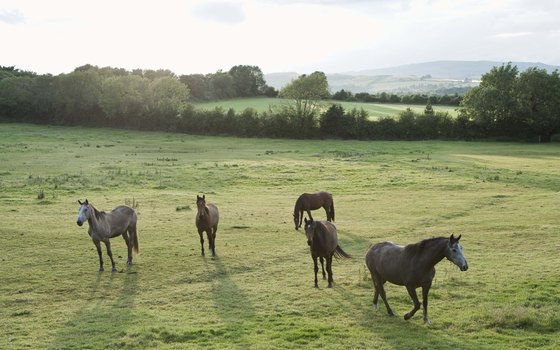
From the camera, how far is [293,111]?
73.5 m

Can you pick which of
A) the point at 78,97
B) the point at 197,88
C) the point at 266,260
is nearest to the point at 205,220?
the point at 266,260

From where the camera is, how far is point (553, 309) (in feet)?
42.9

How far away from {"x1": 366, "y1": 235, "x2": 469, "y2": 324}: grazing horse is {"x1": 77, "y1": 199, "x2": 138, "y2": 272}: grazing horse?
884 cm

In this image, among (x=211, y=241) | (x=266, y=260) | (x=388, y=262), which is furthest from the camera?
(x=211, y=241)

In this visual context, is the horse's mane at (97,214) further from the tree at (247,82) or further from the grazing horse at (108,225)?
the tree at (247,82)

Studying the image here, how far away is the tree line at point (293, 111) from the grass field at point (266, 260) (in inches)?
1054

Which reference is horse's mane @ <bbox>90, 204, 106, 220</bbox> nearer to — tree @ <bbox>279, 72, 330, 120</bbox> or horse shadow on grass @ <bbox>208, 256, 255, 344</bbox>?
horse shadow on grass @ <bbox>208, 256, 255, 344</bbox>

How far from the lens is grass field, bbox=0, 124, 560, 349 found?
40.0 feet

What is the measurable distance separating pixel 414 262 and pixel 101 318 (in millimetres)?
7644

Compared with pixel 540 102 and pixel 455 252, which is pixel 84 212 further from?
pixel 540 102

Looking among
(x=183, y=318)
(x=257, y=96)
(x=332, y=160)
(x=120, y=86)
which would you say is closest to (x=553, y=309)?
(x=183, y=318)

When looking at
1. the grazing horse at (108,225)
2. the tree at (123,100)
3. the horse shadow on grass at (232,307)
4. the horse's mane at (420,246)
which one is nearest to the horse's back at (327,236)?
the horse shadow on grass at (232,307)

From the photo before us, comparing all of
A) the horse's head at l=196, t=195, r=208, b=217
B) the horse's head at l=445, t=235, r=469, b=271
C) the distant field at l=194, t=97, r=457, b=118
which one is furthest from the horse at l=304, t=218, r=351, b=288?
the distant field at l=194, t=97, r=457, b=118

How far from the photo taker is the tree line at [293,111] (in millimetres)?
69250
